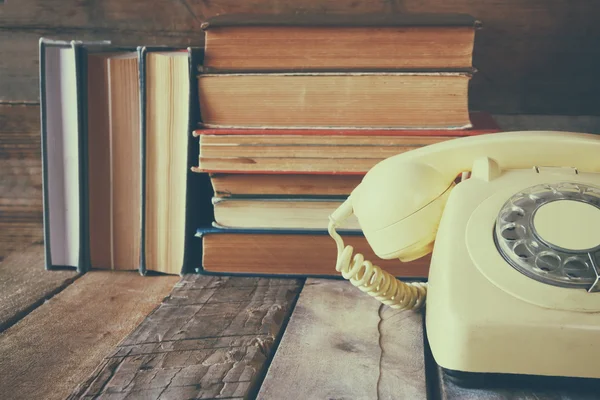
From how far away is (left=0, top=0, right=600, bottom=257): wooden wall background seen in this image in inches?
44.1

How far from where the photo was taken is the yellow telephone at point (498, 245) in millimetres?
574

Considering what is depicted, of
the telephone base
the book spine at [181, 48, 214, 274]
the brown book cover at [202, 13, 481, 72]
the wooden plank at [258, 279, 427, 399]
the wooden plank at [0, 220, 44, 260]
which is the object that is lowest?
the wooden plank at [0, 220, 44, 260]

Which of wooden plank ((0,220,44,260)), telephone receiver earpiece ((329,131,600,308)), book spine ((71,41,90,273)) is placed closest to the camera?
telephone receiver earpiece ((329,131,600,308))

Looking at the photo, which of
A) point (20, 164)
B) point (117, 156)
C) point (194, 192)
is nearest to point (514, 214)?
point (194, 192)

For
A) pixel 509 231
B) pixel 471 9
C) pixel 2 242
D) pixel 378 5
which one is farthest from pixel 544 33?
pixel 2 242

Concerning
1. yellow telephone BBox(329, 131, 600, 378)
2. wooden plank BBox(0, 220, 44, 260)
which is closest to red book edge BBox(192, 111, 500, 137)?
yellow telephone BBox(329, 131, 600, 378)

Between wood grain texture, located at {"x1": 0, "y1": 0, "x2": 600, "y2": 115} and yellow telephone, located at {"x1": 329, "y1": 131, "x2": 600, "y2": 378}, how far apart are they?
0.45 metres

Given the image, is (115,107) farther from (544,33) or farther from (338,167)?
(544,33)

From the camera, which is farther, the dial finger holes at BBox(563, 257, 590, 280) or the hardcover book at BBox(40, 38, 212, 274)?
the hardcover book at BBox(40, 38, 212, 274)

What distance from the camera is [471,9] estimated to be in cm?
113

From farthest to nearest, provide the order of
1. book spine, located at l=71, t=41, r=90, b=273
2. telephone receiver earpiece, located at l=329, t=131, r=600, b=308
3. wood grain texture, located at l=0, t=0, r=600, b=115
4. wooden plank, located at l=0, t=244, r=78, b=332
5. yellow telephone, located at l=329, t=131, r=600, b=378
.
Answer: wood grain texture, located at l=0, t=0, r=600, b=115 < book spine, located at l=71, t=41, r=90, b=273 < wooden plank, located at l=0, t=244, r=78, b=332 < telephone receiver earpiece, located at l=329, t=131, r=600, b=308 < yellow telephone, located at l=329, t=131, r=600, b=378

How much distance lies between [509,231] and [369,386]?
0.22 m

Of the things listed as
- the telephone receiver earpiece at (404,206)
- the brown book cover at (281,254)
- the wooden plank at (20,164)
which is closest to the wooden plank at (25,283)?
the wooden plank at (20,164)

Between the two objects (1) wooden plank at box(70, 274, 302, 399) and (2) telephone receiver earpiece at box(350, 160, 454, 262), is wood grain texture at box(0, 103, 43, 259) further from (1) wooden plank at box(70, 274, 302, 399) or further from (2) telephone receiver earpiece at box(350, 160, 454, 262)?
(2) telephone receiver earpiece at box(350, 160, 454, 262)
